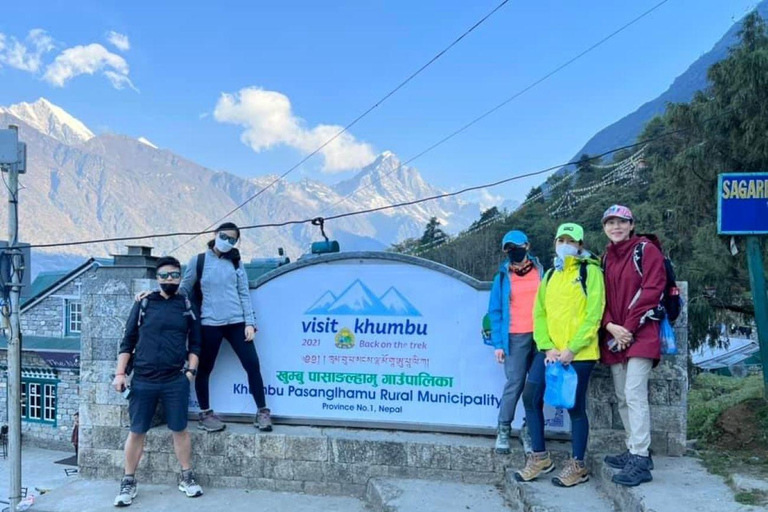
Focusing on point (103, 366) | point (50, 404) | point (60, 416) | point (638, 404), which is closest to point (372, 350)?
point (638, 404)

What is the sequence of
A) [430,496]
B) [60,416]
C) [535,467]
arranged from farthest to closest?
[60,416]
[430,496]
[535,467]

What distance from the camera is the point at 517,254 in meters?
3.95

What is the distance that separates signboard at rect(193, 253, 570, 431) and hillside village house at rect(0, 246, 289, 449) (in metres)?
13.9

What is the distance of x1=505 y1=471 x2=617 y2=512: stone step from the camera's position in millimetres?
3260

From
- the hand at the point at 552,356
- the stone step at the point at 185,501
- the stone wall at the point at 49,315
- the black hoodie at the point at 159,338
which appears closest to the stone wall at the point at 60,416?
the stone wall at the point at 49,315

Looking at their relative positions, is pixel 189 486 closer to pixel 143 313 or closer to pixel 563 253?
pixel 143 313

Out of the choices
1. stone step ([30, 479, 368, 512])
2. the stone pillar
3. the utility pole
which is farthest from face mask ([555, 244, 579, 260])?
the utility pole

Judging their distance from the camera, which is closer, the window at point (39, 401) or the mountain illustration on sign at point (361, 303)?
the mountain illustration on sign at point (361, 303)

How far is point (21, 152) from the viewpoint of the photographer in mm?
8383

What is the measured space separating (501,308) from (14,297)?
7168 mm

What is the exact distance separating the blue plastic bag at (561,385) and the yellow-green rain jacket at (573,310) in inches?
4.2

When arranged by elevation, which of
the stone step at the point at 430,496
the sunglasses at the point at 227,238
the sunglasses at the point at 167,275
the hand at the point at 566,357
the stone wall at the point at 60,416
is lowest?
the stone wall at the point at 60,416

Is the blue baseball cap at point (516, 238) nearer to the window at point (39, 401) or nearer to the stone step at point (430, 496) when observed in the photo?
the stone step at point (430, 496)

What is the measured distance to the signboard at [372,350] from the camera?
14.7ft
